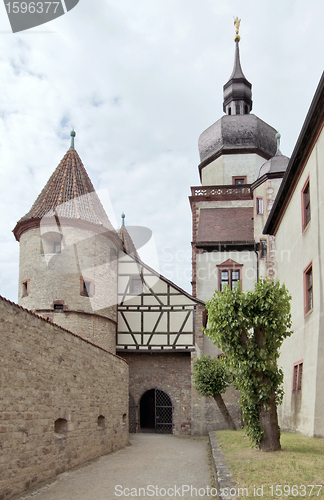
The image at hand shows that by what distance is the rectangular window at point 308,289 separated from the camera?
574 inches

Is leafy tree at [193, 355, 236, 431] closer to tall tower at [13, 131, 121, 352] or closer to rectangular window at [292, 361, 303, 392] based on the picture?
rectangular window at [292, 361, 303, 392]

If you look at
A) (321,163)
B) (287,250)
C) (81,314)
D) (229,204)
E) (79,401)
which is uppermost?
(229,204)

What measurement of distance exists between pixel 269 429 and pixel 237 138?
2433cm

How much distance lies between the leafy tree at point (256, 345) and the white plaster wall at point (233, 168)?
20.6 meters

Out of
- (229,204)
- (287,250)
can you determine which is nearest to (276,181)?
(229,204)

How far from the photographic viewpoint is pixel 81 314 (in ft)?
64.6

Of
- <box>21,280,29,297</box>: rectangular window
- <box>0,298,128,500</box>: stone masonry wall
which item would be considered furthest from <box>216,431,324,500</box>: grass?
<box>21,280,29,297</box>: rectangular window

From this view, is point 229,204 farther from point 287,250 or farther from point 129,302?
point 287,250

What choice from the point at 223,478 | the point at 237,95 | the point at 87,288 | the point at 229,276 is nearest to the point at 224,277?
the point at 229,276

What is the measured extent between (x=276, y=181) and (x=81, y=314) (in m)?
12.5

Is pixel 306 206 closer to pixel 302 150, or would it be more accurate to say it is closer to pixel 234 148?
pixel 302 150

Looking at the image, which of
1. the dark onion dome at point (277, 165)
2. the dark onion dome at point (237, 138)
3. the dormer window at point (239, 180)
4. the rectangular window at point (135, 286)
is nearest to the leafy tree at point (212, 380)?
the rectangular window at point (135, 286)

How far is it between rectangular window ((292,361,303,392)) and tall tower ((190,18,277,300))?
8.62 metres

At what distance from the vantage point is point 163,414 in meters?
22.4
